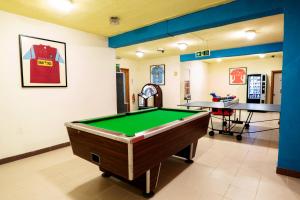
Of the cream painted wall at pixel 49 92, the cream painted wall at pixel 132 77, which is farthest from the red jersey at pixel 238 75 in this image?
the cream painted wall at pixel 49 92

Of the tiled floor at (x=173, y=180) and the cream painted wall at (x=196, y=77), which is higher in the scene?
the cream painted wall at (x=196, y=77)

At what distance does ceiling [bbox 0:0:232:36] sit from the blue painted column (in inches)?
37.1

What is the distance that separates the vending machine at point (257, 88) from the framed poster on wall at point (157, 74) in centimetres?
414

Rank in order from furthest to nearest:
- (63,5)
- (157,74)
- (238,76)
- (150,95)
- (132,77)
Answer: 1. (238,76)
2. (132,77)
3. (157,74)
4. (150,95)
5. (63,5)

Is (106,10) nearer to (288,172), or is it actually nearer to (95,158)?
(95,158)

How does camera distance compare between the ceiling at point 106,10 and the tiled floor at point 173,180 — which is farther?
the ceiling at point 106,10

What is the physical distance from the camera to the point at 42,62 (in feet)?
11.1

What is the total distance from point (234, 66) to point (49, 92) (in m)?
8.47

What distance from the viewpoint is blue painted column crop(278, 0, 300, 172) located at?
7.59ft

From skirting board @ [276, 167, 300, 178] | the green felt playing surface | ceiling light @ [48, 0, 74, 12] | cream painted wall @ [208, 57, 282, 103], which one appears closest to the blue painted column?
skirting board @ [276, 167, 300, 178]

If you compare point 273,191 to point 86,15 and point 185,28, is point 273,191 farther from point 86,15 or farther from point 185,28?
point 86,15

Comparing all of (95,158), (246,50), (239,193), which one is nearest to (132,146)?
(95,158)

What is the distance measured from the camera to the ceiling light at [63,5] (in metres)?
2.64

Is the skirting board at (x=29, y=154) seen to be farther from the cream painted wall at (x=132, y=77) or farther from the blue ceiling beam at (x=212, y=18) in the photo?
the cream painted wall at (x=132, y=77)
